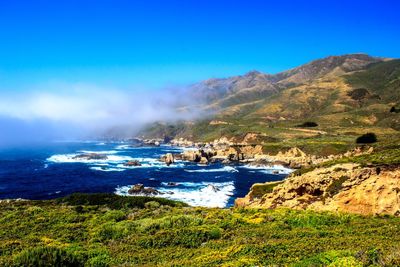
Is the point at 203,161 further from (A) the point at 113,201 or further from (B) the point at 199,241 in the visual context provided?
(B) the point at 199,241

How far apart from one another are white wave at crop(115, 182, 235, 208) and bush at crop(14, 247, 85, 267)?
53454 mm

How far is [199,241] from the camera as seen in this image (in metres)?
17.3

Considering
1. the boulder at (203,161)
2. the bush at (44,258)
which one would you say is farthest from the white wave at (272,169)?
the bush at (44,258)

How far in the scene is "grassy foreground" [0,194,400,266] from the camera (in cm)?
1185

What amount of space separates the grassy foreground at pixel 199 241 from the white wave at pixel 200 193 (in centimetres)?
4143

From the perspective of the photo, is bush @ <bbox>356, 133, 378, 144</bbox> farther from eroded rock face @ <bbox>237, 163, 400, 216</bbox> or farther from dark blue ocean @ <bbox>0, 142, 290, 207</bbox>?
eroded rock face @ <bbox>237, 163, 400, 216</bbox>

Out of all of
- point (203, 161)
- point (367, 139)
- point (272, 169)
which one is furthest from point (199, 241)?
point (367, 139)

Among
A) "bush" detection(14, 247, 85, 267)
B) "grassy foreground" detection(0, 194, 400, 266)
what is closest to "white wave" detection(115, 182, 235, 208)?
"grassy foreground" detection(0, 194, 400, 266)

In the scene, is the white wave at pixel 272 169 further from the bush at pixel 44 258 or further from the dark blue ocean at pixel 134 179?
the bush at pixel 44 258

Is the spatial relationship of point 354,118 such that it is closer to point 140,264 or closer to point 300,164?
point 300,164

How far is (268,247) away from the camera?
44.7ft

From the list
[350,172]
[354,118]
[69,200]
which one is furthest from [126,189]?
[354,118]

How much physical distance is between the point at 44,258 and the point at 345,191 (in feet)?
98.8

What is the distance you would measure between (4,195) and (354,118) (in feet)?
557
